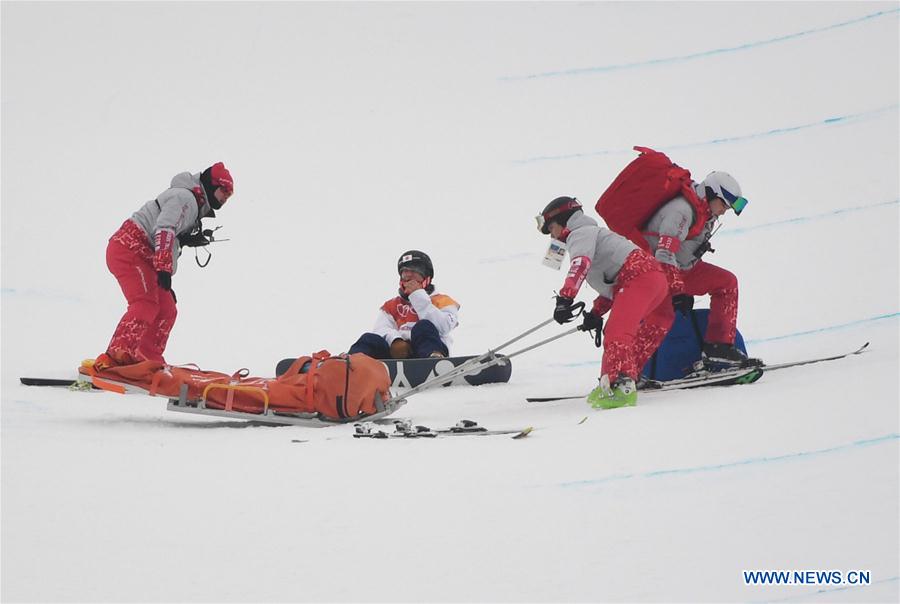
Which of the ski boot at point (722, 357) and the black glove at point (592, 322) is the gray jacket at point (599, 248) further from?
the ski boot at point (722, 357)

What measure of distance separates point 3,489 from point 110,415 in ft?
6.06

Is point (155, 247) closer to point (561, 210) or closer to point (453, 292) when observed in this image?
point (561, 210)

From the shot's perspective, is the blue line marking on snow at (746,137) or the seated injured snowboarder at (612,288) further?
the blue line marking on snow at (746,137)

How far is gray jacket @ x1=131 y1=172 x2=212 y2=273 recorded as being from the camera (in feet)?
19.6

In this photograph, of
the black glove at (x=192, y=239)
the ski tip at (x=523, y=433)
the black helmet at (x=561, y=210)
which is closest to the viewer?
the ski tip at (x=523, y=433)

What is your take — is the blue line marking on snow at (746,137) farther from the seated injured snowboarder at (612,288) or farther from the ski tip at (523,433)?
the ski tip at (523,433)

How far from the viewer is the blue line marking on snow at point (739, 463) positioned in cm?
359

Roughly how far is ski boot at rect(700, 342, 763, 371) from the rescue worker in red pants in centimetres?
284

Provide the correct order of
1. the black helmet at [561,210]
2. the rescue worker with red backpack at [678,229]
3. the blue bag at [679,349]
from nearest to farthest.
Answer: the black helmet at [561,210] < the rescue worker with red backpack at [678,229] < the blue bag at [679,349]

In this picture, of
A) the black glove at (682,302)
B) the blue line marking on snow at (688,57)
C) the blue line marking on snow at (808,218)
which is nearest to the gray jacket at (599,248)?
the black glove at (682,302)

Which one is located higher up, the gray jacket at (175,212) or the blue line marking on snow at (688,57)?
the blue line marking on snow at (688,57)

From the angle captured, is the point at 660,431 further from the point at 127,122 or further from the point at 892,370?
the point at 127,122

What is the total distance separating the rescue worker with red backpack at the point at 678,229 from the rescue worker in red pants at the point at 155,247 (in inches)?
87.8

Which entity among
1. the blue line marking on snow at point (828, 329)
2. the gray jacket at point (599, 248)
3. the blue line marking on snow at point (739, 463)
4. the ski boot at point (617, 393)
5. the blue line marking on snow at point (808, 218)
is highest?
the blue line marking on snow at point (808, 218)
